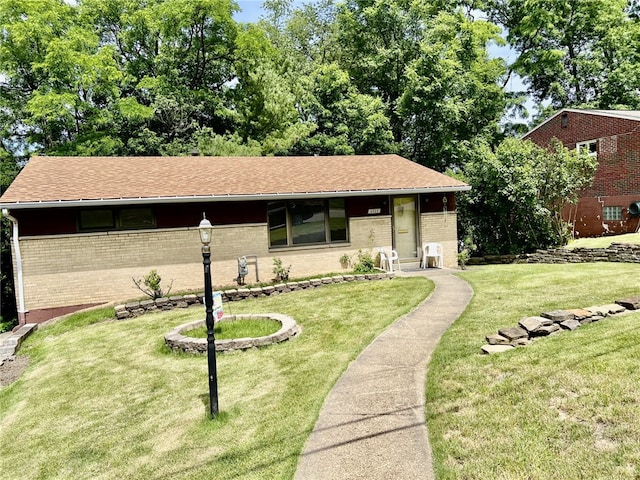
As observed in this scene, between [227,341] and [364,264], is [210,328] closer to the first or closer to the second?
[227,341]

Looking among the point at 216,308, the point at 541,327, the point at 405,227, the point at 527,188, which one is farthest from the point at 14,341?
the point at 527,188

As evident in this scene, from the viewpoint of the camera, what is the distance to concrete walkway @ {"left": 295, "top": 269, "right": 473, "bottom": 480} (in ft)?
12.0

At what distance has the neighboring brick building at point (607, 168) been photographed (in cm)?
1786

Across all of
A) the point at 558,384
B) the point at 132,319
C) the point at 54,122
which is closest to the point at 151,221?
the point at 132,319

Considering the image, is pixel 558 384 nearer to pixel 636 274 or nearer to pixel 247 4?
pixel 636 274

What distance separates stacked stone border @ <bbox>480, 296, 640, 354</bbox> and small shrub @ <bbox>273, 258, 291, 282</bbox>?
7.53 metres

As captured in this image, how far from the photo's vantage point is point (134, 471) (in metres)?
4.11

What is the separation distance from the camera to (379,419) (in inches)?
175

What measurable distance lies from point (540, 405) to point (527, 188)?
42.8 ft

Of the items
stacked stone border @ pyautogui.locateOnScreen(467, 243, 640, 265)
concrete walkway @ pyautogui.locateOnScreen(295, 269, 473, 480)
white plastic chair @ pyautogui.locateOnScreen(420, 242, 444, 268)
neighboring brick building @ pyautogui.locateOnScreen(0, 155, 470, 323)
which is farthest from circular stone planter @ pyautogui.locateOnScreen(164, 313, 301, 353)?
stacked stone border @ pyautogui.locateOnScreen(467, 243, 640, 265)

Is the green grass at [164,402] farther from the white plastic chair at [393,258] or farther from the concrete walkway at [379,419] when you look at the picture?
the white plastic chair at [393,258]

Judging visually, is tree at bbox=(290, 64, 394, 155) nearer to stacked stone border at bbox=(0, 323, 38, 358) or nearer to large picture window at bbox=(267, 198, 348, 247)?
large picture window at bbox=(267, 198, 348, 247)

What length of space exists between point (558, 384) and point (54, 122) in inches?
971

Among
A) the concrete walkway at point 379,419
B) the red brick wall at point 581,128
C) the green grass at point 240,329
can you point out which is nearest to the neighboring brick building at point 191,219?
the green grass at point 240,329
